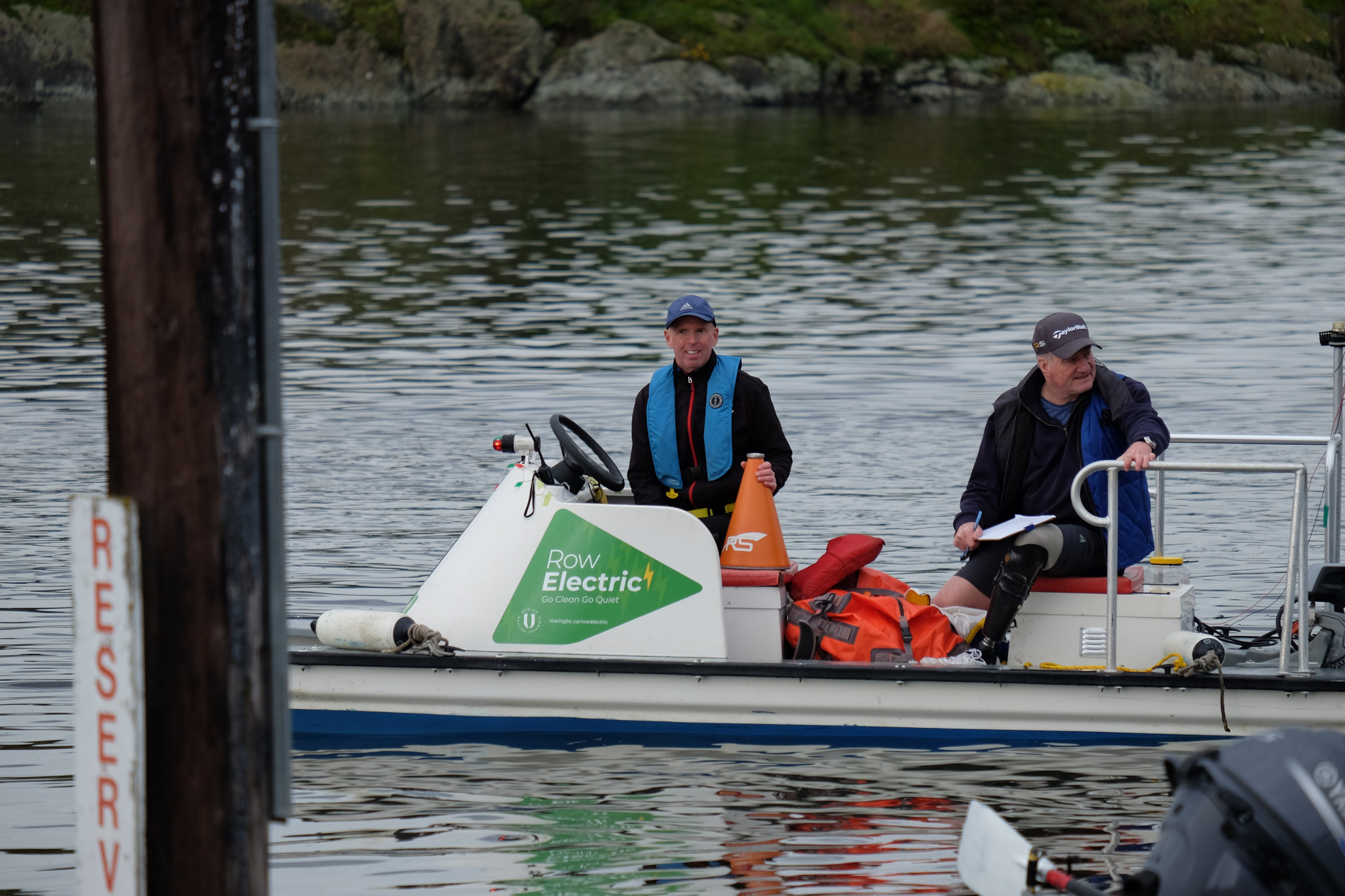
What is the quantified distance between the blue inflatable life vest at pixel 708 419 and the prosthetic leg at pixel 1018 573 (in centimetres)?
118

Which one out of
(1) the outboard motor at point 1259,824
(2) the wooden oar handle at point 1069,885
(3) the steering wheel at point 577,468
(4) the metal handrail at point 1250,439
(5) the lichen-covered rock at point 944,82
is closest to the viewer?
(1) the outboard motor at point 1259,824

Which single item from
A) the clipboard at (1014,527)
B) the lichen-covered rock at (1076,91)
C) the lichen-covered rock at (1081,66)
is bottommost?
the clipboard at (1014,527)

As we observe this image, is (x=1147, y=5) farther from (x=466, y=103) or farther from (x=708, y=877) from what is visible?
(x=708, y=877)

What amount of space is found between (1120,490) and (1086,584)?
381 millimetres

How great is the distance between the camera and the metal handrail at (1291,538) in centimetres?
644

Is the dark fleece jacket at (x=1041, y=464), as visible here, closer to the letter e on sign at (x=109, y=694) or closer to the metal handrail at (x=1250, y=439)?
the metal handrail at (x=1250, y=439)

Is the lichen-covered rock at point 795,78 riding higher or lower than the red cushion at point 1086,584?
higher

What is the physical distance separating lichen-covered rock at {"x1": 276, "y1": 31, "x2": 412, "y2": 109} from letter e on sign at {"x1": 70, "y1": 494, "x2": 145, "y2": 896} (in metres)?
49.5

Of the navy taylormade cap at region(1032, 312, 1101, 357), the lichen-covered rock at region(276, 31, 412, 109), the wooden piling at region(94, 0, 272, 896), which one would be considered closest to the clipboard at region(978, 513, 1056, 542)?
the navy taylormade cap at region(1032, 312, 1101, 357)

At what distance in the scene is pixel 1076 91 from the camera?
5491 cm

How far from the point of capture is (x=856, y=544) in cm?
732

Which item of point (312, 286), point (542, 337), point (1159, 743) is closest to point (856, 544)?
point (1159, 743)

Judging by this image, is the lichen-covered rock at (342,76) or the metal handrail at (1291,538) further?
the lichen-covered rock at (342,76)

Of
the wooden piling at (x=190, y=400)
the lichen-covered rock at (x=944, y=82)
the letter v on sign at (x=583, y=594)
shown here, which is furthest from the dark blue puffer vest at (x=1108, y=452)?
the lichen-covered rock at (x=944, y=82)
